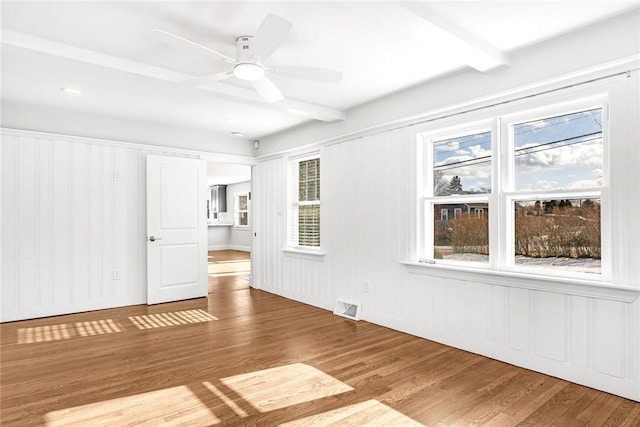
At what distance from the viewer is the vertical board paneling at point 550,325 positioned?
2.74 metres

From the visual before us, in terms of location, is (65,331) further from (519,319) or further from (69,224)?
(519,319)

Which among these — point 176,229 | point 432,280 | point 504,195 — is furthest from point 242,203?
point 504,195

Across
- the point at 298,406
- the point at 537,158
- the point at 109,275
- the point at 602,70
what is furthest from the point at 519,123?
the point at 109,275

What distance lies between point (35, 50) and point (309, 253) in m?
3.55

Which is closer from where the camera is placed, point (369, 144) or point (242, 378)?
point (242, 378)

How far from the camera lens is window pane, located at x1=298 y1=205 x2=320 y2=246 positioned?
5.24 m

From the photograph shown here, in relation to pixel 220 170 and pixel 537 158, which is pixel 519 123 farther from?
pixel 220 170

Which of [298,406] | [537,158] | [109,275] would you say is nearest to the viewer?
[298,406]

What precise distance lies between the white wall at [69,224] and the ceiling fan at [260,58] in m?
2.72

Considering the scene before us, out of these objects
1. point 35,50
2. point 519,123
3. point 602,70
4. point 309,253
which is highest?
point 35,50

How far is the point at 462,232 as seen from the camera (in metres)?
3.55

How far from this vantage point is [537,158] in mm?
3008

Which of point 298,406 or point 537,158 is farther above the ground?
point 537,158

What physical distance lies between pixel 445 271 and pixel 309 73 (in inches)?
85.6
